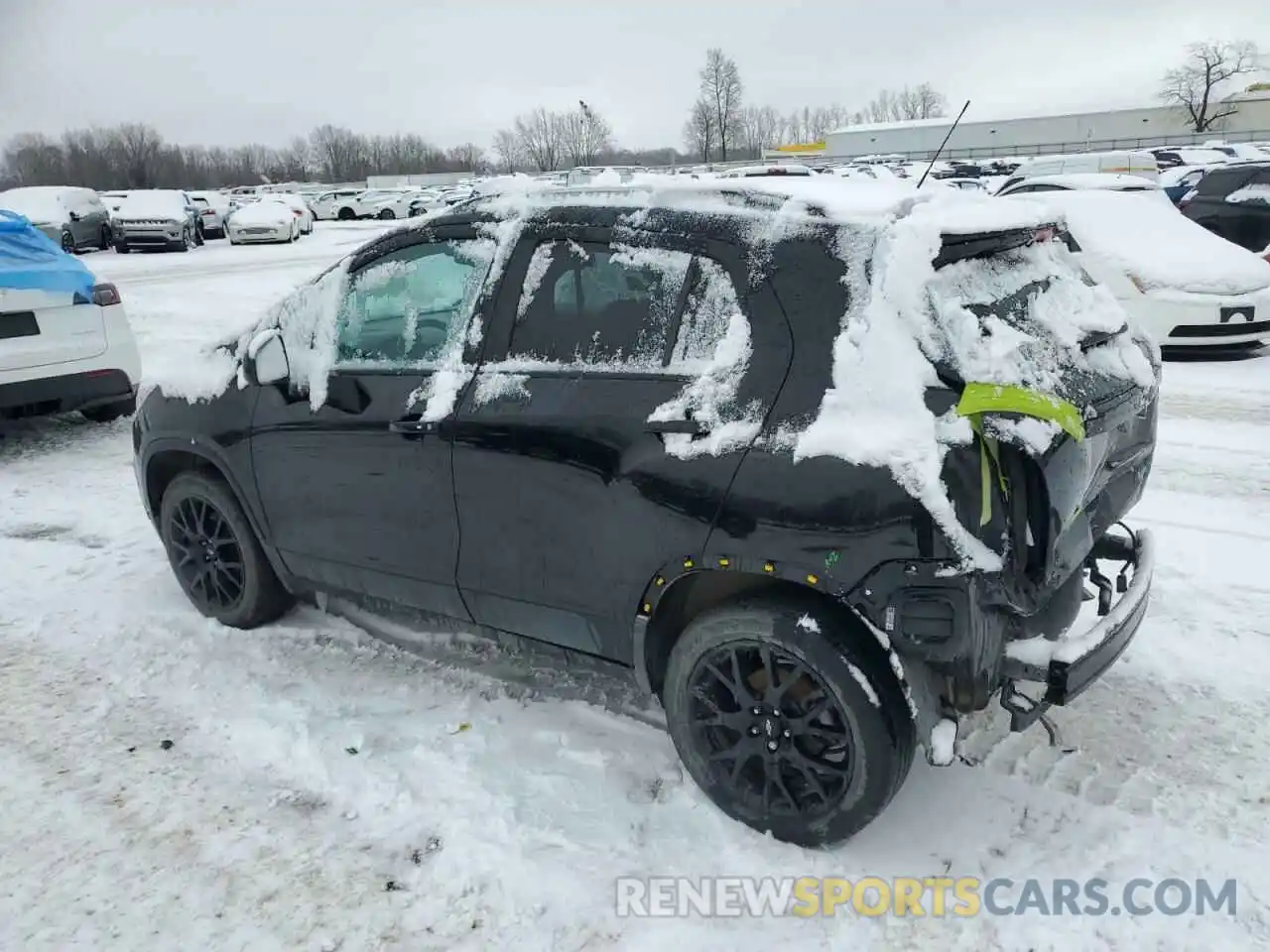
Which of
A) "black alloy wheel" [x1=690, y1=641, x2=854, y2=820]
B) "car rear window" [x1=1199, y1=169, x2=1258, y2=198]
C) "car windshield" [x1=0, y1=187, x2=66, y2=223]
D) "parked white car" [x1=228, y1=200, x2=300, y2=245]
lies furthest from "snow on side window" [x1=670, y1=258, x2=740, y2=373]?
"parked white car" [x1=228, y1=200, x2=300, y2=245]

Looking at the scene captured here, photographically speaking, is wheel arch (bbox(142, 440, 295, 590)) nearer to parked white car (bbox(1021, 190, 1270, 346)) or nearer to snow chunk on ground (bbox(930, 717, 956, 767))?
snow chunk on ground (bbox(930, 717, 956, 767))

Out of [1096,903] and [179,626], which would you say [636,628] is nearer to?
A: [1096,903]

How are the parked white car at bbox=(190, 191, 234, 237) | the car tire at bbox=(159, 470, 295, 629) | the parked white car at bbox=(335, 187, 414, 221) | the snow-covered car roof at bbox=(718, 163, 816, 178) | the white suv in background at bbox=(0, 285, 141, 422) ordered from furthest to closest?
the parked white car at bbox=(335, 187, 414, 221)
the parked white car at bbox=(190, 191, 234, 237)
the white suv in background at bbox=(0, 285, 141, 422)
the car tire at bbox=(159, 470, 295, 629)
the snow-covered car roof at bbox=(718, 163, 816, 178)

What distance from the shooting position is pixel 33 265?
6793 mm

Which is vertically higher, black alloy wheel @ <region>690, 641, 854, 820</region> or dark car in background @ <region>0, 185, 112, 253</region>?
dark car in background @ <region>0, 185, 112, 253</region>

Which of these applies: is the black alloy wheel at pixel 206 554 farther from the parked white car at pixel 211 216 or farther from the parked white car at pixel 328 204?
the parked white car at pixel 328 204

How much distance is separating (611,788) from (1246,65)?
94978mm

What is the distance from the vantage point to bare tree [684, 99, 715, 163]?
91.5 meters

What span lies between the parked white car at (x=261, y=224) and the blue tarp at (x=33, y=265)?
20.9 m

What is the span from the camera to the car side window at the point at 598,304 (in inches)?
118

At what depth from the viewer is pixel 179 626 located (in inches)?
173

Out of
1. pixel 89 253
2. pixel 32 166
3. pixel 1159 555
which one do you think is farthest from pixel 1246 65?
pixel 32 166

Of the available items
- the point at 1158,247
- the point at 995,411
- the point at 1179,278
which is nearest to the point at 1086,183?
the point at 1158,247

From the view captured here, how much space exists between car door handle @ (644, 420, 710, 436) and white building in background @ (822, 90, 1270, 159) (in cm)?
7531
